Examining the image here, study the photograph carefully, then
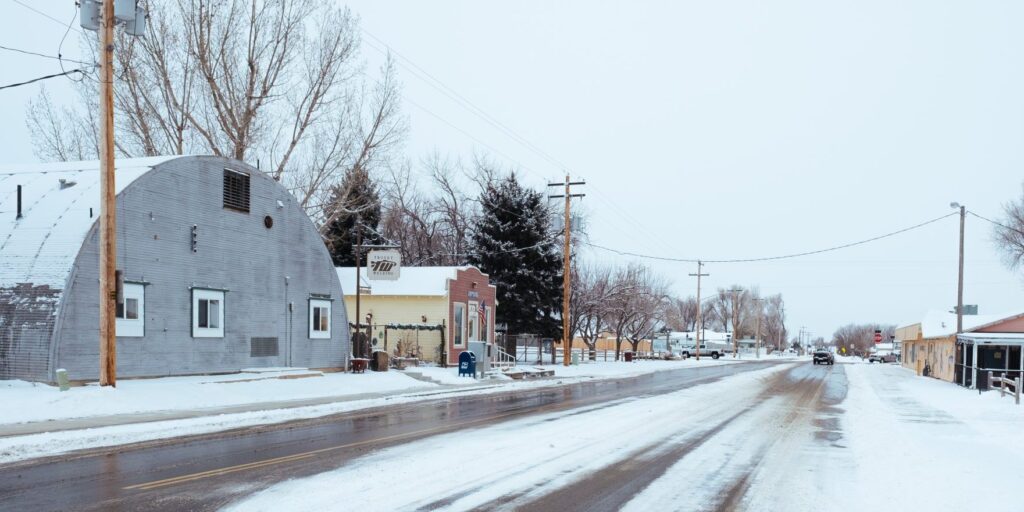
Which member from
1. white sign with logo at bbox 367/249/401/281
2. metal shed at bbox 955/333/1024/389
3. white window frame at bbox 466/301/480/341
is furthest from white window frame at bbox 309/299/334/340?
metal shed at bbox 955/333/1024/389

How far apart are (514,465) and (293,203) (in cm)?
1974

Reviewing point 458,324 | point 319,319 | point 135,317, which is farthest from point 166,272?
point 458,324

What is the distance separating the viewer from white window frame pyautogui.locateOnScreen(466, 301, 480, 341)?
1622 inches

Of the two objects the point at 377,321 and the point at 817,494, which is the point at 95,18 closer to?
the point at 817,494

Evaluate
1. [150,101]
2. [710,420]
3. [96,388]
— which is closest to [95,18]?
[96,388]

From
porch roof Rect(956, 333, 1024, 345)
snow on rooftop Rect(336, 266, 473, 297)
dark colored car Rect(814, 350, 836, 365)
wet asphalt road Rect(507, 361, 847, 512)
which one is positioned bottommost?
dark colored car Rect(814, 350, 836, 365)

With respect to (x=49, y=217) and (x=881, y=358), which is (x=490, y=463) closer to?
(x=49, y=217)

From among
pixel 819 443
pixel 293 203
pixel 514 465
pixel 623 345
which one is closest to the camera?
pixel 514 465

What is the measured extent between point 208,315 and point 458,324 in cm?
1707

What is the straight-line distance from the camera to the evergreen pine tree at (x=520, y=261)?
1980 inches

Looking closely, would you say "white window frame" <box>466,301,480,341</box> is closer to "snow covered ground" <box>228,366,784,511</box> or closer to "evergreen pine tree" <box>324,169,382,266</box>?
"evergreen pine tree" <box>324,169,382,266</box>

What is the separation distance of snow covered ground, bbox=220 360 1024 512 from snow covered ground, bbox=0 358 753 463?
4850 mm

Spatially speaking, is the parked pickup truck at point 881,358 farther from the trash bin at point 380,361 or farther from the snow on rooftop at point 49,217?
the snow on rooftop at point 49,217

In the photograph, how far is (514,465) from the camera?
1134cm
